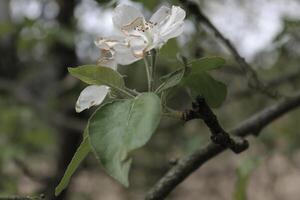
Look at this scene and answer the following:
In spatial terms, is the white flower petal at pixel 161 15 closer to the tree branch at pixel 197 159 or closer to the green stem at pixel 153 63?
the green stem at pixel 153 63

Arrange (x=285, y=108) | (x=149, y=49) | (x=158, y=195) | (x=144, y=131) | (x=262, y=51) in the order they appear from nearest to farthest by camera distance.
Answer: (x=144, y=131) < (x=149, y=49) < (x=158, y=195) < (x=285, y=108) < (x=262, y=51)

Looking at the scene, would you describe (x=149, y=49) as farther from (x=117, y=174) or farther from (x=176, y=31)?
(x=117, y=174)

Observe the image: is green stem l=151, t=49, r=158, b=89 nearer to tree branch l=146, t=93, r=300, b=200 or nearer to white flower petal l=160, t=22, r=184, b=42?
white flower petal l=160, t=22, r=184, b=42

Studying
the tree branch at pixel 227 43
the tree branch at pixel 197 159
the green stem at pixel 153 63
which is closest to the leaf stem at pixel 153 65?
the green stem at pixel 153 63

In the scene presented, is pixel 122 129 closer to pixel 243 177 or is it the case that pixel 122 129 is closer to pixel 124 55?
pixel 124 55

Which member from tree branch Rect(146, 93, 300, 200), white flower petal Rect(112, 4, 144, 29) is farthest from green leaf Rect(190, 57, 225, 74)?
tree branch Rect(146, 93, 300, 200)

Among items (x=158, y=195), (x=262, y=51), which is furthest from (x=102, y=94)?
(x=262, y=51)
